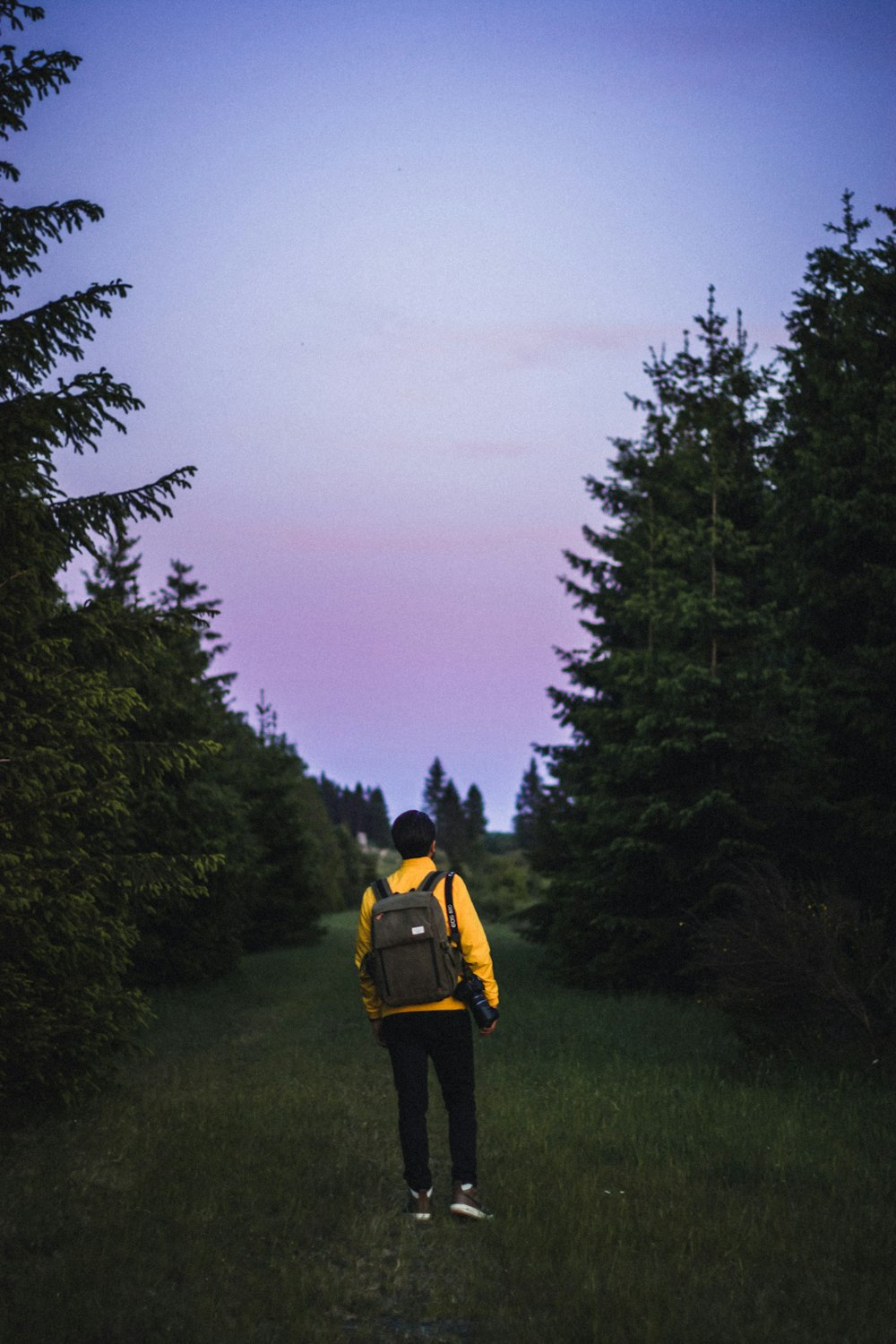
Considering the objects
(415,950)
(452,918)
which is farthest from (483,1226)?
(452,918)

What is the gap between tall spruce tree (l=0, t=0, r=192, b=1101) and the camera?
757 centimetres

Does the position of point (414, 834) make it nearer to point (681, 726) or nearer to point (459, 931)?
point (459, 931)

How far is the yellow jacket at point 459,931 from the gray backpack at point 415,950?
0.05 m

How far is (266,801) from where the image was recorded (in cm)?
3228

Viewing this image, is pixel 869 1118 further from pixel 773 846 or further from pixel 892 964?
pixel 773 846

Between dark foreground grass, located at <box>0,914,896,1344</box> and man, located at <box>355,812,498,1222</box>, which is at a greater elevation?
man, located at <box>355,812,498,1222</box>

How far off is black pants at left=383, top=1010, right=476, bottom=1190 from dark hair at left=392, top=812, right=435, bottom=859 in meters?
0.91

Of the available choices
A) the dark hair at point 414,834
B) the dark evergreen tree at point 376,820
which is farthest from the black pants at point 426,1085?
the dark evergreen tree at point 376,820

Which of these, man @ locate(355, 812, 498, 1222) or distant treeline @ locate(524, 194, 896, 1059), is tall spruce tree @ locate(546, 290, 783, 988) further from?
man @ locate(355, 812, 498, 1222)

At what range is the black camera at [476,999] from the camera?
5.94 metres

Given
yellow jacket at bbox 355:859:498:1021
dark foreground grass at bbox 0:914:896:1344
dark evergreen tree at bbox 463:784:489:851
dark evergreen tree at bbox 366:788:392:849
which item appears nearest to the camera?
dark foreground grass at bbox 0:914:896:1344

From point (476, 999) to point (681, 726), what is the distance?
10111mm

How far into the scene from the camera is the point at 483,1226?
19.0 feet

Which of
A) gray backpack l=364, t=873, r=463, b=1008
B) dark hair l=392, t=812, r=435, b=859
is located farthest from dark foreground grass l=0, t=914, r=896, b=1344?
dark hair l=392, t=812, r=435, b=859
